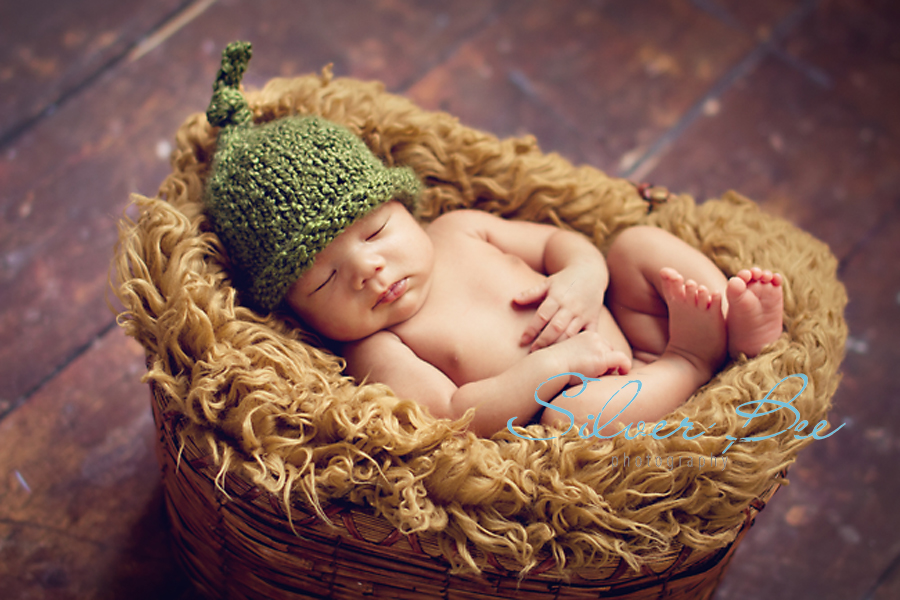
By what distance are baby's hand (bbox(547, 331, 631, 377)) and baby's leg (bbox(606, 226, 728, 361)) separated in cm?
15

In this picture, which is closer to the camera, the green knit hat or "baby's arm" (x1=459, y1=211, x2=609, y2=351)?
the green knit hat

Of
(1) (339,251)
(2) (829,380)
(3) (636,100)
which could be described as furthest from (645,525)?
(3) (636,100)

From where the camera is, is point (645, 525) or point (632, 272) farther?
point (632, 272)

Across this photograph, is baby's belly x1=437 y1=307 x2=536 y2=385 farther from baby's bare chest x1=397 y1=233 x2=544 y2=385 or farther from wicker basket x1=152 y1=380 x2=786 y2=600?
wicker basket x1=152 y1=380 x2=786 y2=600

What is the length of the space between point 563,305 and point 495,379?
185mm

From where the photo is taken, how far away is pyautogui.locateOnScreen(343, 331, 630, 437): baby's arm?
1.07 meters

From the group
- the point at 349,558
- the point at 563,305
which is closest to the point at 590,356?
the point at 563,305

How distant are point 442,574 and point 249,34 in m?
1.52

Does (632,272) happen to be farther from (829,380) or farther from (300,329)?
(300,329)

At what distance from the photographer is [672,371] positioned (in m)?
1.14

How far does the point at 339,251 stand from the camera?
3.59ft

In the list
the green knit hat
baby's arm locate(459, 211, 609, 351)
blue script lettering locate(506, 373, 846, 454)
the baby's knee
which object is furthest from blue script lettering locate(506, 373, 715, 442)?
the green knit hat

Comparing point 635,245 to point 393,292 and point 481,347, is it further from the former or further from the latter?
point 393,292

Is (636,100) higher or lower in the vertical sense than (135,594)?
higher
